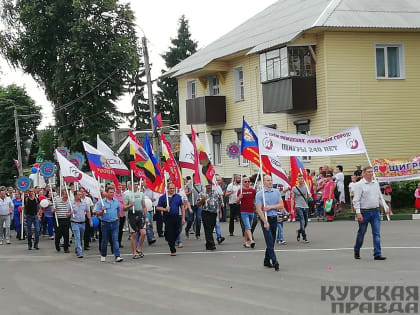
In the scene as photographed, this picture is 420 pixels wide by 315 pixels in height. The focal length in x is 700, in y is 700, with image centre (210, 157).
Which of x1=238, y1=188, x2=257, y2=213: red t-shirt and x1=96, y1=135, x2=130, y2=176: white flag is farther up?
x1=96, y1=135, x2=130, y2=176: white flag

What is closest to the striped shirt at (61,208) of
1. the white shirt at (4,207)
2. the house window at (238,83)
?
the white shirt at (4,207)

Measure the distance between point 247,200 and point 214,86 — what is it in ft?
77.7

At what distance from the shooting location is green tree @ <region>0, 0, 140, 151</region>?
148 ft

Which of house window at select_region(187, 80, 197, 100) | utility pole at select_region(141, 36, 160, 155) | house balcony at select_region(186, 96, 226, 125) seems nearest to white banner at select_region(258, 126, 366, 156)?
utility pole at select_region(141, 36, 160, 155)

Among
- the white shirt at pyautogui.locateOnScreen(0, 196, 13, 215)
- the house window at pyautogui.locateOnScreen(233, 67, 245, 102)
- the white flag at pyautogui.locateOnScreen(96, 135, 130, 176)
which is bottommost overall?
the white shirt at pyautogui.locateOnScreen(0, 196, 13, 215)

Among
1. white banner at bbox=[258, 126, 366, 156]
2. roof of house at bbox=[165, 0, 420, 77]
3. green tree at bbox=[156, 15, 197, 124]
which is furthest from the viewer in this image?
green tree at bbox=[156, 15, 197, 124]

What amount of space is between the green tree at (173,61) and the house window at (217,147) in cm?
2353

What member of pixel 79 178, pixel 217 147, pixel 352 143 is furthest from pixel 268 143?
pixel 217 147

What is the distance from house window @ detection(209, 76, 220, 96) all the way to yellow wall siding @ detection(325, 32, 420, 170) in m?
11.3

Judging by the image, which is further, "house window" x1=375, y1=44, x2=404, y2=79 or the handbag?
"house window" x1=375, y1=44, x2=404, y2=79

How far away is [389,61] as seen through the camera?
3131 cm

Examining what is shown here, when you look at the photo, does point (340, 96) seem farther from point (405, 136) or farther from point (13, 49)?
point (13, 49)

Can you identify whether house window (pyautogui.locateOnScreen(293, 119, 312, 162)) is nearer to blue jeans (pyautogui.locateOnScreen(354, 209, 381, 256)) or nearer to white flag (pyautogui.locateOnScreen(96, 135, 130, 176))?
white flag (pyautogui.locateOnScreen(96, 135, 130, 176))

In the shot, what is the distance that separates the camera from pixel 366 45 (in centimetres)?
3064
